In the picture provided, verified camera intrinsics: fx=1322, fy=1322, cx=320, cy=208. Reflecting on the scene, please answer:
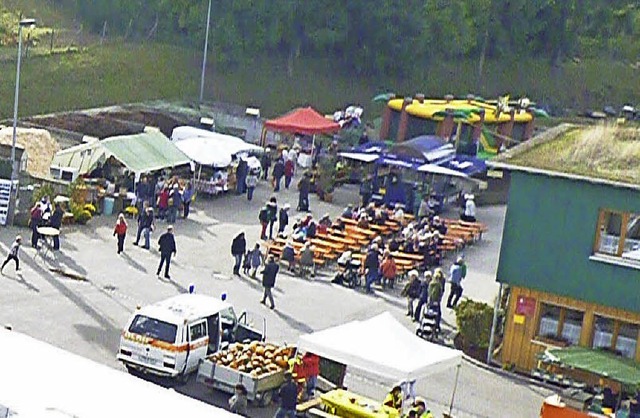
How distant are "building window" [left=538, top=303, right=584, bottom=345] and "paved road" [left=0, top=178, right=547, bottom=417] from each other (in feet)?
4.03

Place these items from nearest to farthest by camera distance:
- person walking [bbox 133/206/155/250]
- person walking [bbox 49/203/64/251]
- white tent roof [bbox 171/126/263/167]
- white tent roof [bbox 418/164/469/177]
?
person walking [bbox 49/203/64/251], person walking [bbox 133/206/155/250], white tent roof [bbox 171/126/263/167], white tent roof [bbox 418/164/469/177]

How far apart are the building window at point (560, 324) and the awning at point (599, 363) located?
990 millimetres

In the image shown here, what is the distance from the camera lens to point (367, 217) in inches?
1442

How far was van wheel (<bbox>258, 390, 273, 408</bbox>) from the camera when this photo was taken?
2289 centimetres

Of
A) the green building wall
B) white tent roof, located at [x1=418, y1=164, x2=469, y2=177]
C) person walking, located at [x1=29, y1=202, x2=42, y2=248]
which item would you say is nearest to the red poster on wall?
the green building wall

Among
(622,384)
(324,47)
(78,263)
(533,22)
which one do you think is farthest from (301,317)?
Result: (533,22)

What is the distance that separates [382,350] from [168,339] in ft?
12.2

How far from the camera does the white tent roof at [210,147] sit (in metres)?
40.1

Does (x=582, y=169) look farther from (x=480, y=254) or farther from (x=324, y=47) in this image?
(x=324, y=47)

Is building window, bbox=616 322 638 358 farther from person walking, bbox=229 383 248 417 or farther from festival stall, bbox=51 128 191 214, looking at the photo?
festival stall, bbox=51 128 191 214

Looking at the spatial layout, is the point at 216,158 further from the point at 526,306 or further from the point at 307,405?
the point at 307,405

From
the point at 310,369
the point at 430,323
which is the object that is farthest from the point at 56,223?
the point at 310,369

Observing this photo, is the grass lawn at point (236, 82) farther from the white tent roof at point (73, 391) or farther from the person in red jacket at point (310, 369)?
the white tent roof at point (73, 391)

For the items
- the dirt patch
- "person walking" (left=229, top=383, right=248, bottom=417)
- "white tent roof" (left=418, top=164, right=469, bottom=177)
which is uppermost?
"white tent roof" (left=418, top=164, right=469, bottom=177)
